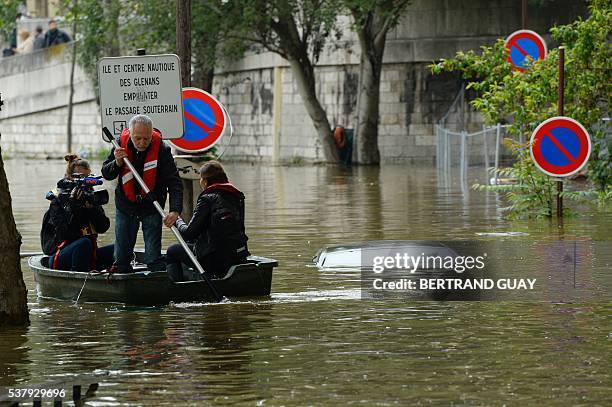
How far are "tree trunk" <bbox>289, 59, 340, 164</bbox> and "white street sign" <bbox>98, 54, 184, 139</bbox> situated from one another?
29.0m

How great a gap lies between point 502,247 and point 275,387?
23.9 ft

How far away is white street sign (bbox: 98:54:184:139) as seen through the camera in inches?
595

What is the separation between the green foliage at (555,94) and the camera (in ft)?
69.6

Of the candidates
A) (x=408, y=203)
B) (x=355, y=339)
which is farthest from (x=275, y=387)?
(x=408, y=203)

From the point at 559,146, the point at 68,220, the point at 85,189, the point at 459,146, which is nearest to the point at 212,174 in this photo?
the point at 85,189

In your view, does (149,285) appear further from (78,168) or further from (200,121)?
(200,121)

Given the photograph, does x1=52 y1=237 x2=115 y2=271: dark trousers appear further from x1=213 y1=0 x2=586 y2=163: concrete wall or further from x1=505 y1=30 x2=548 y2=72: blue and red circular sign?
x1=213 y1=0 x2=586 y2=163: concrete wall

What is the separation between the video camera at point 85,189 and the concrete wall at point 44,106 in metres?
42.3

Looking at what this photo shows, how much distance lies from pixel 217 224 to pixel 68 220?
50.7 inches

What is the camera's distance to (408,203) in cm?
2606

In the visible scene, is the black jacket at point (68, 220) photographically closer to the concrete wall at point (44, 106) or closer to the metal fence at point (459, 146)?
the metal fence at point (459, 146)

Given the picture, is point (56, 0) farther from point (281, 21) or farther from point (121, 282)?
point (121, 282)

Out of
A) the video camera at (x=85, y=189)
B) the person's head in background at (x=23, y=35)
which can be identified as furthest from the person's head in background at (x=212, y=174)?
the person's head in background at (x=23, y=35)

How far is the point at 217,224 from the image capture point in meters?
13.4
